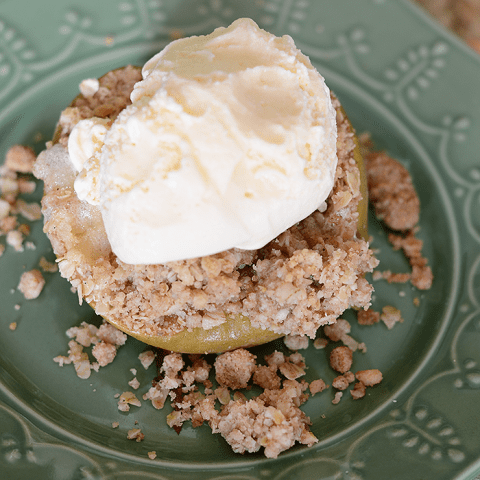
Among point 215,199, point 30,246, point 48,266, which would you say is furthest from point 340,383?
point 30,246

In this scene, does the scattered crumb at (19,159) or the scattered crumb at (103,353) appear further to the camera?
the scattered crumb at (19,159)

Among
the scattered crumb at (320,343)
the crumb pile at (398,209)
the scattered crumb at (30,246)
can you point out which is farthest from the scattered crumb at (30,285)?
the crumb pile at (398,209)

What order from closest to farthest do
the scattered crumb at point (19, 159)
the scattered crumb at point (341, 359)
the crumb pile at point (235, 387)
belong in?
the crumb pile at point (235, 387)
the scattered crumb at point (341, 359)
the scattered crumb at point (19, 159)

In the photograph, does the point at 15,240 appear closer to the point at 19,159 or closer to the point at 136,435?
the point at 19,159

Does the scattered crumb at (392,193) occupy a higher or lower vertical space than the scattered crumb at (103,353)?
higher

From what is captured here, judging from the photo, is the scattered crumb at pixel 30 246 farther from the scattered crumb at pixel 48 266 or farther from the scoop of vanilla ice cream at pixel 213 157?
the scoop of vanilla ice cream at pixel 213 157

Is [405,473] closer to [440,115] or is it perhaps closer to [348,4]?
[440,115]
